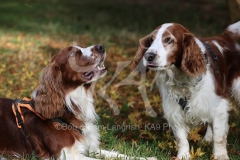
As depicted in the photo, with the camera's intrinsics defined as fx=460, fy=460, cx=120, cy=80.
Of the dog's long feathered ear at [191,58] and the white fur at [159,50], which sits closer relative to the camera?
the white fur at [159,50]

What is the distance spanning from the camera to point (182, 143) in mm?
5332

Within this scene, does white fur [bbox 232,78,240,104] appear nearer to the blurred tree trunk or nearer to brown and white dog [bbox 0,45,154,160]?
brown and white dog [bbox 0,45,154,160]

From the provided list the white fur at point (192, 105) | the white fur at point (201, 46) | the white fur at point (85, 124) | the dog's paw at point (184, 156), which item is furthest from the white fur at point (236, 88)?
the white fur at point (85, 124)

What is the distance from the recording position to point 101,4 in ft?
62.5

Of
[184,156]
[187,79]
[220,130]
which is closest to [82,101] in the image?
[187,79]

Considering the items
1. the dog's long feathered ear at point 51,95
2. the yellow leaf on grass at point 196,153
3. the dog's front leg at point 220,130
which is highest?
the dog's long feathered ear at point 51,95

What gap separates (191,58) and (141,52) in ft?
2.10

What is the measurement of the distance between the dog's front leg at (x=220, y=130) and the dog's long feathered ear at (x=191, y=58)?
0.55 metres

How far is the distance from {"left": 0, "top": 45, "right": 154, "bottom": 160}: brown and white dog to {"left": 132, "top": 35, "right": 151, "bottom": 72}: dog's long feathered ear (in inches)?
17.1

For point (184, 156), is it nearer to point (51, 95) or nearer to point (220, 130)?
point (220, 130)

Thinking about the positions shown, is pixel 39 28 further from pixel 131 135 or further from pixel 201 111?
pixel 201 111

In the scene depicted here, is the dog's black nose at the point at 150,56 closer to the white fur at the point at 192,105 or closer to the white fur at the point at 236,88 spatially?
the white fur at the point at 192,105

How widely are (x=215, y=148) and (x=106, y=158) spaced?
125 centimetres

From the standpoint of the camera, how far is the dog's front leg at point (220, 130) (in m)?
5.21
